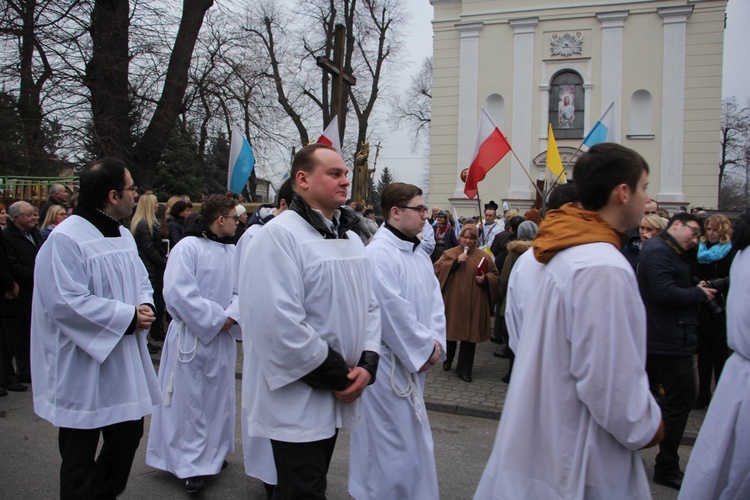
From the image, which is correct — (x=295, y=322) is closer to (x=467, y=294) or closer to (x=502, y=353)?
(x=467, y=294)

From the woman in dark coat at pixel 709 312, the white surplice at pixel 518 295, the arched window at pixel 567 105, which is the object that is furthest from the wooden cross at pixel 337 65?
the arched window at pixel 567 105

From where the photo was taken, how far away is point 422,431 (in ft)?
12.1

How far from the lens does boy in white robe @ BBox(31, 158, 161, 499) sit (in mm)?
3229

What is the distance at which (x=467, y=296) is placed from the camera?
777cm

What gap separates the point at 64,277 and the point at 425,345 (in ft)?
6.57

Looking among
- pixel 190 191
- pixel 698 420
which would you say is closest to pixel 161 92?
pixel 190 191

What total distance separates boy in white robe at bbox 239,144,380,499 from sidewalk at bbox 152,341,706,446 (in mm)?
3765

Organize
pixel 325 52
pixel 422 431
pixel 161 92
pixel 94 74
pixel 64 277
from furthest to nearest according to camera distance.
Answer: pixel 325 52 → pixel 161 92 → pixel 94 74 → pixel 422 431 → pixel 64 277

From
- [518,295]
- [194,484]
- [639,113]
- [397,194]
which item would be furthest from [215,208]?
[639,113]

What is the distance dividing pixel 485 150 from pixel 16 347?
7.42 metres

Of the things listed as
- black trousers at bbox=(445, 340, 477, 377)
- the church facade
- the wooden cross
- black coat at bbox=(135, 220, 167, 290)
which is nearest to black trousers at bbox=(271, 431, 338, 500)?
black trousers at bbox=(445, 340, 477, 377)

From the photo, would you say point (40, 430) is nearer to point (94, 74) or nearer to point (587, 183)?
point (587, 183)

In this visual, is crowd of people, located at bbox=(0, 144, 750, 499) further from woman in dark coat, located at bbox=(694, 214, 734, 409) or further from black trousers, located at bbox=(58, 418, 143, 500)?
woman in dark coat, located at bbox=(694, 214, 734, 409)

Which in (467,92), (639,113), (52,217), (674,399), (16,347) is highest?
(467,92)
